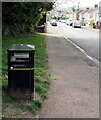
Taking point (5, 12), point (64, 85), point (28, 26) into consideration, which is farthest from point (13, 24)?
point (64, 85)

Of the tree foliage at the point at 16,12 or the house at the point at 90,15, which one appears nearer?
the tree foliage at the point at 16,12

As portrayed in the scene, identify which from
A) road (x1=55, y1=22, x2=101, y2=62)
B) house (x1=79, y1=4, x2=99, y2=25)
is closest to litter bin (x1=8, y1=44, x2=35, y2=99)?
road (x1=55, y1=22, x2=101, y2=62)

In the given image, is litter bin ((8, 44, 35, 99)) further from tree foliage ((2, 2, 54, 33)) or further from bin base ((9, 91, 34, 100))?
tree foliage ((2, 2, 54, 33))

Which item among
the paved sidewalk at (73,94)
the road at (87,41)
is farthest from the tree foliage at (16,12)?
the paved sidewalk at (73,94)

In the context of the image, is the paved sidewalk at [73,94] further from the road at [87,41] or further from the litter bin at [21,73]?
the road at [87,41]

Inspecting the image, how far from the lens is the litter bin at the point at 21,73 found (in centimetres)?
488

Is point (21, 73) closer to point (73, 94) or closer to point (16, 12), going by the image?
point (73, 94)

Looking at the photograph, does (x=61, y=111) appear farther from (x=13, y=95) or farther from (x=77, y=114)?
(x=13, y=95)

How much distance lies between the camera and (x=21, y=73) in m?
4.90

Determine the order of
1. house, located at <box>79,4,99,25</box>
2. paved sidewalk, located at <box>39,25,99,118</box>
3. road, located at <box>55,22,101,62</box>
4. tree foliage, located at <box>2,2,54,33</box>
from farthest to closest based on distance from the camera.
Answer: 1. house, located at <box>79,4,99,25</box>
2. tree foliage, located at <box>2,2,54,33</box>
3. road, located at <box>55,22,101,62</box>
4. paved sidewalk, located at <box>39,25,99,118</box>

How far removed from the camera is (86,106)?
16.8 feet

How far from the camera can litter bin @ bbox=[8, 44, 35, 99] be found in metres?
4.88

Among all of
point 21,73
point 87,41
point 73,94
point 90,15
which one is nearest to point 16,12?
point 87,41

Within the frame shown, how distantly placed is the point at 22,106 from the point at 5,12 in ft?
52.7
